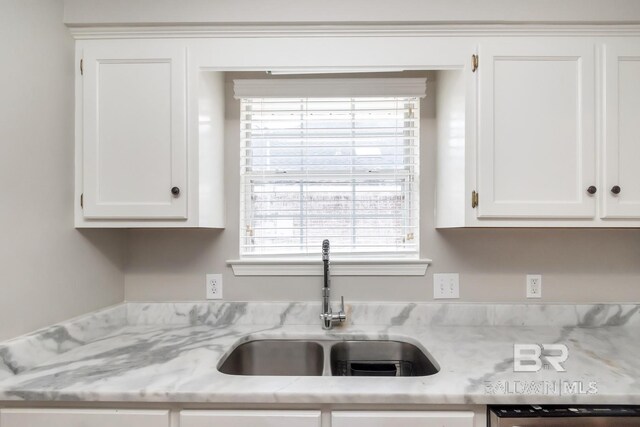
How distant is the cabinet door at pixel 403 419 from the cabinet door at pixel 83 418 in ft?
1.81

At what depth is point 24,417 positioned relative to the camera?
3.52 ft

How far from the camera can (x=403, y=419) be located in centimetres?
106

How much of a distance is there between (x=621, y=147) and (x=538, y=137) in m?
0.34

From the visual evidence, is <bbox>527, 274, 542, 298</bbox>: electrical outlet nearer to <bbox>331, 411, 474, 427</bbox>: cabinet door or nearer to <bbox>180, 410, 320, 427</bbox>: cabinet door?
<bbox>331, 411, 474, 427</bbox>: cabinet door

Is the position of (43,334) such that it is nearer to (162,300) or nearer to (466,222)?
(162,300)

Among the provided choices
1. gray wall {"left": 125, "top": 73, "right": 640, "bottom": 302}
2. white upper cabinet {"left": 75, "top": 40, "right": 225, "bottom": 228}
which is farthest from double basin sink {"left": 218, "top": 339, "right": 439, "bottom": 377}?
white upper cabinet {"left": 75, "top": 40, "right": 225, "bottom": 228}

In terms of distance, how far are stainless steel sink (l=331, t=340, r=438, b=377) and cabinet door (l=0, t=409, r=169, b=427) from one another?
0.74m

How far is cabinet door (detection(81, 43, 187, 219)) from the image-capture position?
1.45 meters

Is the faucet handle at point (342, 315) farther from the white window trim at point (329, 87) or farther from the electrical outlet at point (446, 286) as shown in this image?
the white window trim at point (329, 87)

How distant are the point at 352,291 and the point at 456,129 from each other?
909 millimetres

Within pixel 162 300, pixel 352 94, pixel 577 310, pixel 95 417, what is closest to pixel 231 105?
pixel 352 94

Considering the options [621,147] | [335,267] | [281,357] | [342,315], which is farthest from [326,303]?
[621,147]

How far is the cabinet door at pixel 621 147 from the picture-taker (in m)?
1.41

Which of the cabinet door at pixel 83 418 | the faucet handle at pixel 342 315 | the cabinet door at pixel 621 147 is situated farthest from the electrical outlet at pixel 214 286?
the cabinet door at pixel 621 147
